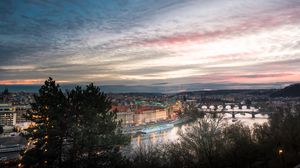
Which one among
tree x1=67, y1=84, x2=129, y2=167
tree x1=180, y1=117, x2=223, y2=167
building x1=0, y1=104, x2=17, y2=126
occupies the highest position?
tree x1=67, y1=84, x2=129, y2=167

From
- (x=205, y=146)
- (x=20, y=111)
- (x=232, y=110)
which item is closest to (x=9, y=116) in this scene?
(x=20, y=111)

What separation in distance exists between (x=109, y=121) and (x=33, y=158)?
11.9ft

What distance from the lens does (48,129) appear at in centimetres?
1345

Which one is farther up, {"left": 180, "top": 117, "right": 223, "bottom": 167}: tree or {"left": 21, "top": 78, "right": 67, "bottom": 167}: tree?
{"left": 21, "top": 78, "right": 67, "bottom": 167}: tree

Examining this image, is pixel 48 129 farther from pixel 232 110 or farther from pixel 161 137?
pixel 232 110

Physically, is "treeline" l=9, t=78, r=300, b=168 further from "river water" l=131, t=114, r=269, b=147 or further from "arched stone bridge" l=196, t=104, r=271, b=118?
"arched stone bridge" l=196, t=104, r=271, b=118

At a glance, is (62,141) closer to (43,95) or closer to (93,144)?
(93,144)

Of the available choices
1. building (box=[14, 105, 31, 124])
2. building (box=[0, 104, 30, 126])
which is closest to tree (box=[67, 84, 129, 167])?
building (box=[0, 104, 30, 126])

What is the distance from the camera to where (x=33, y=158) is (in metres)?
13.1

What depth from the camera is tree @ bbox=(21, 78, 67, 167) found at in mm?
13203

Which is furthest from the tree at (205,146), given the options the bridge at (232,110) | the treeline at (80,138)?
the bridge at (232,110)

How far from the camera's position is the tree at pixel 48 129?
520 inches

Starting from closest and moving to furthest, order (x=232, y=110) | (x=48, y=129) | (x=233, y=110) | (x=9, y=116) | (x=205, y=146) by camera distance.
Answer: (x=48, y=129) → (x=205, y=146) → (x=9, y=116) → (x=233, y=110) → (x=232, y=110)

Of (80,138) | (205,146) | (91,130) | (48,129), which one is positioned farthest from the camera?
(205,146)
